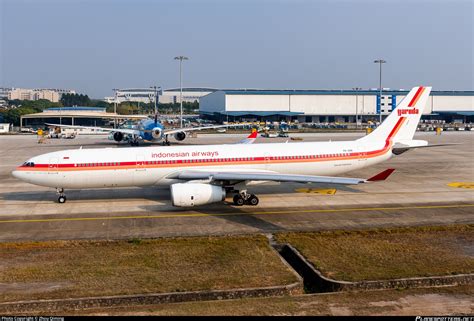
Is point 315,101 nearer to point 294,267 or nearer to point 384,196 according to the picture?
point 384,196

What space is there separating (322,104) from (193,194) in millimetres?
138456

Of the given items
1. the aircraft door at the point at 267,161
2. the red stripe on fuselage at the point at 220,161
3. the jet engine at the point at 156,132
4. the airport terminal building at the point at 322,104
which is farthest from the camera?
the airport terminal building at the point at 322,104

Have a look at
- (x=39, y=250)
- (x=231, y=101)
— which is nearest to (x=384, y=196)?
(x=39, y=250)

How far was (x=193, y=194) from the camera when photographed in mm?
27625

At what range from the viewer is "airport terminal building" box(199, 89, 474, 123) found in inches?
6260

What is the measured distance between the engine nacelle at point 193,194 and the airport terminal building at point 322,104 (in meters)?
129

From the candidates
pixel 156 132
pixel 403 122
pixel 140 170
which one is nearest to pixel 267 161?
pixel 140 170

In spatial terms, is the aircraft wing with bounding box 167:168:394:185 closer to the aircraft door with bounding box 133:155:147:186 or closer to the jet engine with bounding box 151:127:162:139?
the aircraft door with bounding box 133:155:147:186

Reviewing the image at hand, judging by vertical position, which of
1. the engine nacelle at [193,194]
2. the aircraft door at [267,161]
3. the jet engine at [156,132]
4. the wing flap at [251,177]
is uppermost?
the jet engine at [156,132]

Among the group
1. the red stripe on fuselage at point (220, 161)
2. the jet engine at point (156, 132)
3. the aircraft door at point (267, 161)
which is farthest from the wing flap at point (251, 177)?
the jet engine at point (156, 132)

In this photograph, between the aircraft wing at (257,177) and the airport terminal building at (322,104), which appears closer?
the aircraft wing at (257,177)

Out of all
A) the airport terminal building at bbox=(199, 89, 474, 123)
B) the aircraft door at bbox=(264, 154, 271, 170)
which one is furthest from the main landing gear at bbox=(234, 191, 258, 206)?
the airport terminal building at bbox=(199, 89, 474, 123)

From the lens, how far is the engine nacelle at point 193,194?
1081 inches

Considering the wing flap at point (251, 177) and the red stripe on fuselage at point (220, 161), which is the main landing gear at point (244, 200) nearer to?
the wing flap at point (251, 177)
